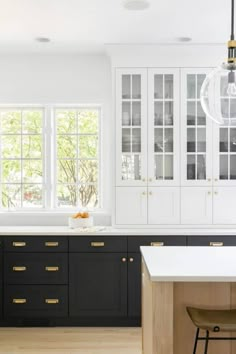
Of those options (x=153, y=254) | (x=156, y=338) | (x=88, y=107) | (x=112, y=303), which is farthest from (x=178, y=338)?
(x=88, y=107)

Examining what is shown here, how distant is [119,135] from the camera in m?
4.62

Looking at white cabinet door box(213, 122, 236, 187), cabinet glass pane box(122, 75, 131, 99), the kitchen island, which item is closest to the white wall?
cabinet glass pane box(122, 75, 131, 99)

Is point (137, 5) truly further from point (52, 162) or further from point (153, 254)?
point (52, 162)

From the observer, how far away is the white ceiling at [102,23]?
11.2ft

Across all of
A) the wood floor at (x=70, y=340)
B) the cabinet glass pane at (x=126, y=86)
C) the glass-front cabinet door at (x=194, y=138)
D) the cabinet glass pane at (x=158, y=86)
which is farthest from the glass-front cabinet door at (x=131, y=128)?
the wood floor at (x=70, y=340)

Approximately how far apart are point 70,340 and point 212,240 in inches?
62.8

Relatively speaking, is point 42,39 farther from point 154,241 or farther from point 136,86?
point 154,241

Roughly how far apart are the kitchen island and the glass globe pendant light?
818 mm

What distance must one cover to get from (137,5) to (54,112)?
2004 millimetres

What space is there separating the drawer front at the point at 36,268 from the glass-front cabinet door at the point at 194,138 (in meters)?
1.45

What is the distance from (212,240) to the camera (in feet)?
14.5

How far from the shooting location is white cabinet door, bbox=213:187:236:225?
4578mm

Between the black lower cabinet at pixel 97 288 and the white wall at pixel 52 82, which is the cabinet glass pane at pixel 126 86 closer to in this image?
the white wall at pixel 52 82

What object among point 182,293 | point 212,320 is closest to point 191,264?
point 182,293
